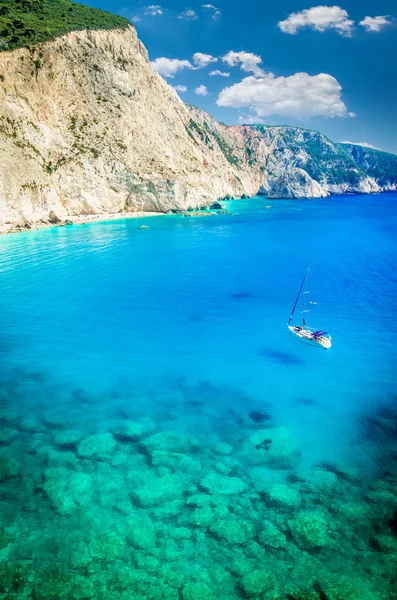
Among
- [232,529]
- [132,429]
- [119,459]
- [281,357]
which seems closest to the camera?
[232,529]

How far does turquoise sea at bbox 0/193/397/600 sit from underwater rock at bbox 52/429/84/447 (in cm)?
11

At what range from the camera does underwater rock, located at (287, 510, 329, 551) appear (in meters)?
14.9

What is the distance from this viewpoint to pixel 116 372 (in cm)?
2830

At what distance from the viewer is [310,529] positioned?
15.4 m

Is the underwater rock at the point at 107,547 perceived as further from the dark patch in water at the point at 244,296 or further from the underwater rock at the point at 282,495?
the dark patch in water at the point at 244,296

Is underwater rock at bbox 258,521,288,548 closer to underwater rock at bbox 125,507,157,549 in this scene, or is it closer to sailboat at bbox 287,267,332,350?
underwater rock at bbox 125,507,157,549

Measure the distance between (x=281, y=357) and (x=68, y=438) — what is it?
1728 cm

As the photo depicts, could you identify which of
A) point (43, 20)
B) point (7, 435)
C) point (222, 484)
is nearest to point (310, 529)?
point (222, 484)

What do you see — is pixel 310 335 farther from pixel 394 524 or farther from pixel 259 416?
pixel 394 524

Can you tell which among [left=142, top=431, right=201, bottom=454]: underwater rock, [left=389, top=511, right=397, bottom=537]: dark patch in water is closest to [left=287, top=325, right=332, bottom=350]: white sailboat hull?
[left=142, top=431, right=201, bottom=454]: underwater rock

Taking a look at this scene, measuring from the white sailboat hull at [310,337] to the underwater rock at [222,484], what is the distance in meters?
16.8

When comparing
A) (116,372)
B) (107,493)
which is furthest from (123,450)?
(116,372)

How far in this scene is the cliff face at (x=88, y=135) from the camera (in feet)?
295

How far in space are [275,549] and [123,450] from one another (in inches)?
354
